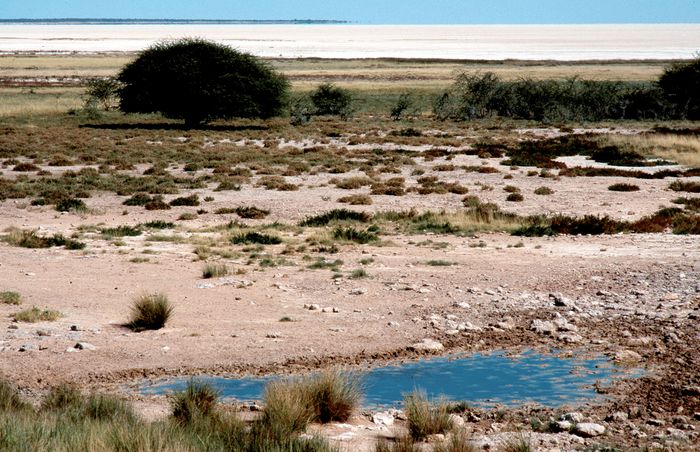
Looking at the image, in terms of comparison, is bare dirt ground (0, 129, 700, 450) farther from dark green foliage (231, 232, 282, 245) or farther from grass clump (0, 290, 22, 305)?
dark green foliage (231, 232, 282, 245)

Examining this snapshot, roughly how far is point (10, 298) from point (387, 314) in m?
5.48

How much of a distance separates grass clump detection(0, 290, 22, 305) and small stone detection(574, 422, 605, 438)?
8536 millimetres

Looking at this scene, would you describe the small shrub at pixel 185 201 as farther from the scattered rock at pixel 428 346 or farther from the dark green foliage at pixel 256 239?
the scattered rock at pixel 428 346

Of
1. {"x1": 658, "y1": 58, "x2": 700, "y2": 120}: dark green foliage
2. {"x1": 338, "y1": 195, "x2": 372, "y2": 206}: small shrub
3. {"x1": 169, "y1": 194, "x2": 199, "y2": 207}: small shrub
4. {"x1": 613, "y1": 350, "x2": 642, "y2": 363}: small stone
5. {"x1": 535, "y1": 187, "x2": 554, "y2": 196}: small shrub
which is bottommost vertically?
{"x1": 535, "y1": 187, "x2": 554, "y2": 196}: small shrub

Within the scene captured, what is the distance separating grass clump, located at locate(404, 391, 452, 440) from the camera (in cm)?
820

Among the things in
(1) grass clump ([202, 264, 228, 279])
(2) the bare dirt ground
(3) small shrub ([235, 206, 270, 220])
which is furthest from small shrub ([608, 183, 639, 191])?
(1) grass clump ([202, 264, 228, 279])

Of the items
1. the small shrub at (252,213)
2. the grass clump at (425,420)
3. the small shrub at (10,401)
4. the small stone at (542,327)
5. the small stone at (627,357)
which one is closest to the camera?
the grass clump at (425,420)

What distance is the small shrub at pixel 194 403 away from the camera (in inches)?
326

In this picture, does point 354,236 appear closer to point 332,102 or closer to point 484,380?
point 484,380

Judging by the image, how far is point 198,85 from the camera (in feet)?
179

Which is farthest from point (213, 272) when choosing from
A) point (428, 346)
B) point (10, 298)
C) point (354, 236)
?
point (428, 346)

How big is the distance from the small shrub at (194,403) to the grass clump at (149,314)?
11.2 feet

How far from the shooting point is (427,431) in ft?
27.0

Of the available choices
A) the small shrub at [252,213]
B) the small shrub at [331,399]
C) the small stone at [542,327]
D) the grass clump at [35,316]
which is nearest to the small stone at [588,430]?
the small shrub at [331,399]
